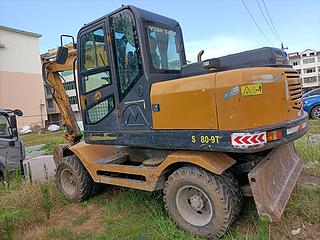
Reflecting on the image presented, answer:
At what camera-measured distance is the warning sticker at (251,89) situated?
10.5 ft

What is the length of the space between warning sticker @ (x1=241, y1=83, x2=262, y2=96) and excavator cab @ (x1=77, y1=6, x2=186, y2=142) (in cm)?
136

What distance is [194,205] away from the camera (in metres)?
3.74

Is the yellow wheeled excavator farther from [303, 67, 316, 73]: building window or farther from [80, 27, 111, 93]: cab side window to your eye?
[303, 67, 316, 73]: building window

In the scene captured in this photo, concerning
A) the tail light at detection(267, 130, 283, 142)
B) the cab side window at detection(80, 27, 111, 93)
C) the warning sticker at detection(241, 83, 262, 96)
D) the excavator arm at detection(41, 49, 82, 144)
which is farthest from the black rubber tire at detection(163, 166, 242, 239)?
the excavator arm at detection(41, 49, 82, 144)

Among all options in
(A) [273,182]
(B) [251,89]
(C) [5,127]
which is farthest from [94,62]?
(C) [5,127]

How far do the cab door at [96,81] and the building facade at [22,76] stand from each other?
1206 inches

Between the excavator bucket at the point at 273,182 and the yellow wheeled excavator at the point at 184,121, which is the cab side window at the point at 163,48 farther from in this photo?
the excavator bucket at the point at 273,182

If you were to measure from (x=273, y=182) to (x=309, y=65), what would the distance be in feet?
236

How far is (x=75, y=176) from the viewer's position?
5.28 m

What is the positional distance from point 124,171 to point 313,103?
11860mm

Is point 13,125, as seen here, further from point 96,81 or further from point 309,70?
point 309,70

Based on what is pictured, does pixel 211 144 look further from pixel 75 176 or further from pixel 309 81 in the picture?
pixel 309 81

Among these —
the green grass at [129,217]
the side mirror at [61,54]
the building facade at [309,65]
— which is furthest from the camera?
the building facade at [309,65]

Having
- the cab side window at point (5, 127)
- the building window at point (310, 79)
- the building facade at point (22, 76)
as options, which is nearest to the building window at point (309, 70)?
the building window at point (310, 79)
